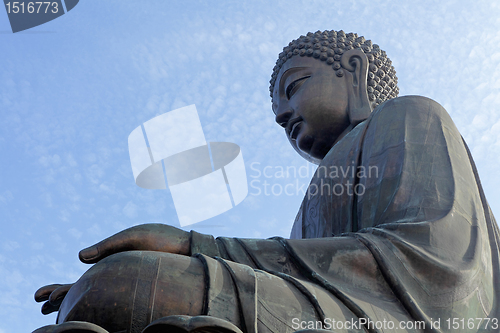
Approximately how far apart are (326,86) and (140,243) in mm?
3561

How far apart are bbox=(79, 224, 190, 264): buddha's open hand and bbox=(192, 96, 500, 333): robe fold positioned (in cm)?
16

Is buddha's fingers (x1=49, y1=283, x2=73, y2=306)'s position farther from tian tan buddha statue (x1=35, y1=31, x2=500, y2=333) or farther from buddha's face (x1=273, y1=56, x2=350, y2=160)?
buddha's face (x1=273, y1=56, x2=350, y2=160)

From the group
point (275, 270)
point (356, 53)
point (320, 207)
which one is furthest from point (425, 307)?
point (356, 53)

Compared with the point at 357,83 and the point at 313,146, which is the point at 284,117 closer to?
the point at 313,146

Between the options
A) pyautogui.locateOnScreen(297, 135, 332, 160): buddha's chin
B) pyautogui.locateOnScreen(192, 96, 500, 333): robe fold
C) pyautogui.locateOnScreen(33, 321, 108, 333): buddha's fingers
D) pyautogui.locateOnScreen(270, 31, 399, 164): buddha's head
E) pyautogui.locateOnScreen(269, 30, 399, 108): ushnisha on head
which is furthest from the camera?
pyautogui.locateOnScreen(269, 30, 399, 108): ushnisha on head

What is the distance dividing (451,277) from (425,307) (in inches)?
11.0

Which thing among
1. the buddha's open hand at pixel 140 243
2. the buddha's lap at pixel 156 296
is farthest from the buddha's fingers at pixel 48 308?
the buddha's lap at pixel 156 296

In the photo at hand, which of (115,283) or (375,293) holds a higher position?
(115,283)

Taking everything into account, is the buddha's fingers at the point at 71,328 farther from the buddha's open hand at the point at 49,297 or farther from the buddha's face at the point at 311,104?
the buddha's face at the point at 311,104

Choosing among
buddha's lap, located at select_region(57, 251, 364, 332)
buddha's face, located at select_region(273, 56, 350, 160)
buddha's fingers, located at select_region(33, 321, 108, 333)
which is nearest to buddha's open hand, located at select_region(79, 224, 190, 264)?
buddha's lap, located at select_region(57, 251, 364, 332)

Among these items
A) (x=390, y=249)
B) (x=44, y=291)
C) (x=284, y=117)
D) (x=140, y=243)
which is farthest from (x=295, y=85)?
(x=44, y=291)

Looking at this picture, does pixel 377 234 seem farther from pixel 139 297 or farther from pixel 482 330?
pixel 139 297

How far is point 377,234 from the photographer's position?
4.83 metres

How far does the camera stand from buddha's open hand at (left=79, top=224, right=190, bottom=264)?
4.38m
